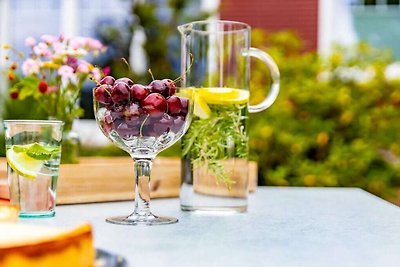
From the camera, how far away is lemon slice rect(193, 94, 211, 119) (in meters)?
1.51

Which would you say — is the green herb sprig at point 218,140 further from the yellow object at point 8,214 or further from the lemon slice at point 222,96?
the yellow object at point 8,214

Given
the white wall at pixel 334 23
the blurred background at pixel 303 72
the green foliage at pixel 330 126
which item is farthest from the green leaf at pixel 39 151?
the white wall at pixel 334 23

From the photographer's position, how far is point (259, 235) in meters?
1.21

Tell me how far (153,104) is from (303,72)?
12.8 feet

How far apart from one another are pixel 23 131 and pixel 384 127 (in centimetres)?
373

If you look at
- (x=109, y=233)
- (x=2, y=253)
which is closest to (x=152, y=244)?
(x=109, y=233)

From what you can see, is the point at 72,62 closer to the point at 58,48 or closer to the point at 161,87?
the point at 58,48

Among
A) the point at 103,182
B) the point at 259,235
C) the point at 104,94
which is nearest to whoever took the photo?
the point at 259,235

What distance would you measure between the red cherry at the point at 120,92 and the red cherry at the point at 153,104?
1.2 inches

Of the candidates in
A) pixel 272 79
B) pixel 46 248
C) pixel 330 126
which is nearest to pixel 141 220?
pixel 272 79

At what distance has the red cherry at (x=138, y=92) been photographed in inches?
50.5

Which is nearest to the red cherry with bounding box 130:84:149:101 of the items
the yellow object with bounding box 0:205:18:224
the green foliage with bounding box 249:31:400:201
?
the yellow object with bounding box 0:205:18:224

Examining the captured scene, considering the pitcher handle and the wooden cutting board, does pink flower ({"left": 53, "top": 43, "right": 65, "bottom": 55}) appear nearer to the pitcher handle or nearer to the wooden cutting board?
the wooden cutting board

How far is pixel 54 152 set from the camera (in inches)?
53.5
